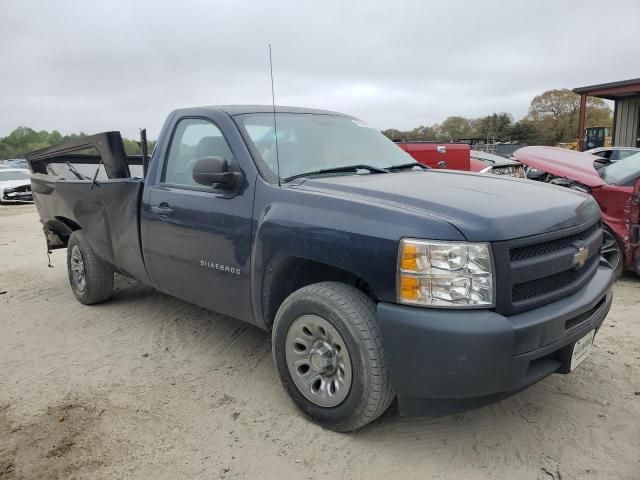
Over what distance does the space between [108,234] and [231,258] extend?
6.06 feet

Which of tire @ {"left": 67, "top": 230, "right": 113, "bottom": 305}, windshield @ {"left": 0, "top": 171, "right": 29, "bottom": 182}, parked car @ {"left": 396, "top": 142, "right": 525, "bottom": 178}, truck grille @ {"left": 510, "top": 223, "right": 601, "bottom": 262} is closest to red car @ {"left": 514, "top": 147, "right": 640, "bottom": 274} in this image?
parked car @ {"left": 396, "top": 142, "right": 525, "bottom": 178}

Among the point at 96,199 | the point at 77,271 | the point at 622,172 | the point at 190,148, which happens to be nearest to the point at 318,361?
the point at 190,148

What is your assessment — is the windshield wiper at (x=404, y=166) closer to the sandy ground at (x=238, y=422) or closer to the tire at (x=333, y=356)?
the tire at (x=333, y=356)

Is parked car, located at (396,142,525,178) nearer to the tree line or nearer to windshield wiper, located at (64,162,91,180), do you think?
windshield wiper, located at (64,162,91,180)

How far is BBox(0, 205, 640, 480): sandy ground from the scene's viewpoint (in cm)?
264

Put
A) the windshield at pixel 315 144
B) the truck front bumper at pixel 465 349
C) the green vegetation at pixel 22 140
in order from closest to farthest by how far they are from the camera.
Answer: the truck front bumper at pixel 465 349 < the windshield at pixel 315 144 < the green vegetation at pixel 22 140

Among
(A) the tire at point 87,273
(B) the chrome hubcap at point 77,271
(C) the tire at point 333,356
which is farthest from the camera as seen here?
(B) the chrome hubcap at point 77,271

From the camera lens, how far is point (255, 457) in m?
2.74

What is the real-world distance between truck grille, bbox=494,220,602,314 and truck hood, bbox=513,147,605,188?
3.23 meters

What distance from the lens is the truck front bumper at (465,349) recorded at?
7.67ft

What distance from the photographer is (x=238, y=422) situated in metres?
3.08

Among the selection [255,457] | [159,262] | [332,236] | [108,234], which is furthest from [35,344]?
[332,236]

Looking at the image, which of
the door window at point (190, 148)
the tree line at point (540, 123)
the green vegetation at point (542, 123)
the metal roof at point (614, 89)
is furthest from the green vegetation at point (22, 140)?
the door window at point (190, 148)

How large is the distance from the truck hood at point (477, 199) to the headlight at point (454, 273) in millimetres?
81
